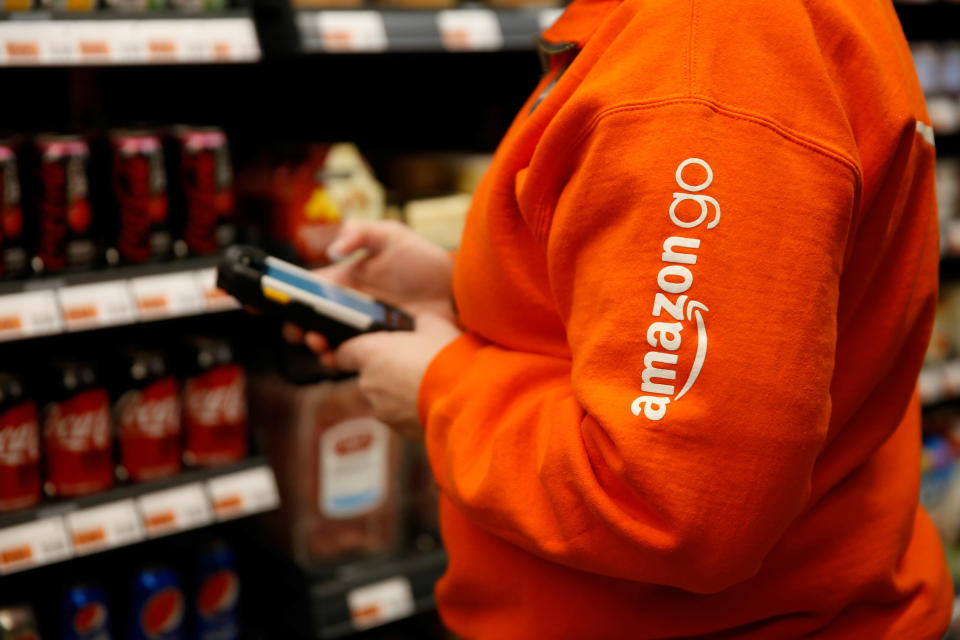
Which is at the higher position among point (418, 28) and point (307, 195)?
point (418, 28)

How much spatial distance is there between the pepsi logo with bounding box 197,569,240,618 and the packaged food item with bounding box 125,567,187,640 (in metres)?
0.05

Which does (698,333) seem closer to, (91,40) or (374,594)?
(91,40)

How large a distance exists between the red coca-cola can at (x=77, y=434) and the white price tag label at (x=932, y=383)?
2.25 meters

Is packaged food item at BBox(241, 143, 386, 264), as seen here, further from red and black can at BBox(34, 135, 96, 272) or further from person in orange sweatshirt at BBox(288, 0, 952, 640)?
person in orange sweatshirt at BBox(288, 0, 952, 640)

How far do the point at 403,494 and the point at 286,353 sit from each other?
1.46 feet

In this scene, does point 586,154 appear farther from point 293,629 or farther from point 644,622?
point 293,629

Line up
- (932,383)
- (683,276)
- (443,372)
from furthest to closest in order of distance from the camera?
(932,383) → (443,372) → (683,276)

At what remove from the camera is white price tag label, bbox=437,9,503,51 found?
5.29ft

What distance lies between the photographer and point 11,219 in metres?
1.40

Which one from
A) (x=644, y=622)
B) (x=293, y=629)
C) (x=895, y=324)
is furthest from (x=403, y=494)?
(x=895, y=324)

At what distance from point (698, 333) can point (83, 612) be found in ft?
4.18

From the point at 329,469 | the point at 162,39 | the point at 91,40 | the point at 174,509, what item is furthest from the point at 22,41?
the point at 329,469

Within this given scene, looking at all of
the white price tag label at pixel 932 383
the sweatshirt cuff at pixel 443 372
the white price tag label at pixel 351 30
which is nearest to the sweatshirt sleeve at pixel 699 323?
the sweatshirt cuff at pixel 443 372

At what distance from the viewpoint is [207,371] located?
1620 millimetres
